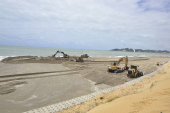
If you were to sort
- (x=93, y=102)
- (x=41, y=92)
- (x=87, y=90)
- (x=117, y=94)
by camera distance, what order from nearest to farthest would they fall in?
(x=93, y=102) < (x=117, y=94) < (x=41, y=92) < (x=87, y=90)

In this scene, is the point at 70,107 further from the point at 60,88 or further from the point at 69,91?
the point at 60,88

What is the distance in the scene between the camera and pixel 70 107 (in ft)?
23.2

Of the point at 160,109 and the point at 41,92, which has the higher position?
the point at 160,109

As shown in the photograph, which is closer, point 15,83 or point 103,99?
point 103,99

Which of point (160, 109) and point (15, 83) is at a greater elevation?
point (160, 109)

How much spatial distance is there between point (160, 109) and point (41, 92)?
28.4 ft

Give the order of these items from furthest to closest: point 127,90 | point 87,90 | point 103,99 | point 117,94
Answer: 1. point 87,90
2. point 127,90
3. point 117,94
4. point 103,99

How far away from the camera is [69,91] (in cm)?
1107

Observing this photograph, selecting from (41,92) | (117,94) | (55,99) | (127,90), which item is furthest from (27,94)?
(127,90)

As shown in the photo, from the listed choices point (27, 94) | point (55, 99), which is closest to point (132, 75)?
point (55, 99)

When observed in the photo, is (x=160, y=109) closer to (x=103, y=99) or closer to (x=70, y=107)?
(x=103, y=99)

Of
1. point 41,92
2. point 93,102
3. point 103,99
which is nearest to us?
point 93,102

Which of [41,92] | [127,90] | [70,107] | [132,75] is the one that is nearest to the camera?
[70,107]

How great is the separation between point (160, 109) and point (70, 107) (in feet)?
14.6
